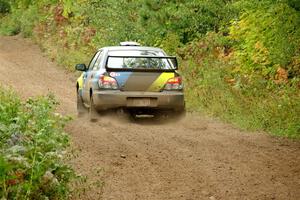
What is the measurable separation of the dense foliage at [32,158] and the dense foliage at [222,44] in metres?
3.51

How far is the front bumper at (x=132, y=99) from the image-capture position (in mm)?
12547

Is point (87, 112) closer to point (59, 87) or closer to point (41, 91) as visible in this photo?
point (41, 91)

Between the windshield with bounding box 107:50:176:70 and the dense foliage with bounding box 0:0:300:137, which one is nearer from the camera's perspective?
the windshield with bounding box 107:50:176:70

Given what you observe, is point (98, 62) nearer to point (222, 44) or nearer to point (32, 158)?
point (222, 44)

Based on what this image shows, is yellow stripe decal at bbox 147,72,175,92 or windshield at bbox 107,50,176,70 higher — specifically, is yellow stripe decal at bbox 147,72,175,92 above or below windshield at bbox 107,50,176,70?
below

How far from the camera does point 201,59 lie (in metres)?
19.4

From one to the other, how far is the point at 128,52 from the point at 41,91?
6724mm

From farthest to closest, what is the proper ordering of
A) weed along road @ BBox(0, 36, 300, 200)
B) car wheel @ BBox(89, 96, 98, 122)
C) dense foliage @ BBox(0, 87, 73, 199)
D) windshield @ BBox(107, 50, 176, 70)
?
car wheel @ BBox(89, 96, 98, 122) → windshield @ BBox(107, 50, 176, 70) → weed along road @ BBox(0, 36, 300, 200) → dense foliage @ BBox(0, 87, 73, 199)

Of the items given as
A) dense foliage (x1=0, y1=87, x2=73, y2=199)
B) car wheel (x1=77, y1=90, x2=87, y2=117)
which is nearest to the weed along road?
dense foliage (x1=0, y1=87, x2=73, y2=199)

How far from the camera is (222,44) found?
63.8 ft

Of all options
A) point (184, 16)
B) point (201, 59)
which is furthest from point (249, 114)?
point (184, 16)

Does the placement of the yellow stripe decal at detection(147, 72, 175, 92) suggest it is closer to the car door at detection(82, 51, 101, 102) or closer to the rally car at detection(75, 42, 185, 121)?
the rally car at detection(75, 42, 185, 121)

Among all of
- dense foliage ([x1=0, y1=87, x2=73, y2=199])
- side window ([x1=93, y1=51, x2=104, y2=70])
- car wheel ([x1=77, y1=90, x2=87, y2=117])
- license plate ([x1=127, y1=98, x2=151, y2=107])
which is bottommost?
car wheel ([x1=77, y1=90, x2=87, y2=117])

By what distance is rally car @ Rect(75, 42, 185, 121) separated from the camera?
12.5 meters
